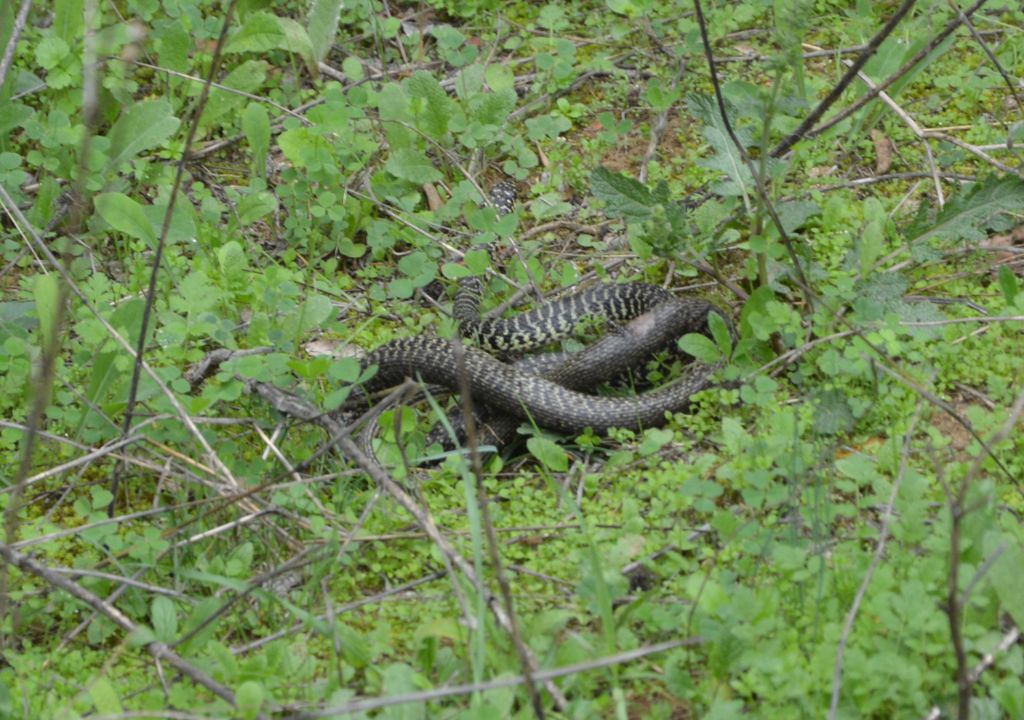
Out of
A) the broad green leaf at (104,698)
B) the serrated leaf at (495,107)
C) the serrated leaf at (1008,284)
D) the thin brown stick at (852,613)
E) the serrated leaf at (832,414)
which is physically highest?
the serrated leaf at (495,107)

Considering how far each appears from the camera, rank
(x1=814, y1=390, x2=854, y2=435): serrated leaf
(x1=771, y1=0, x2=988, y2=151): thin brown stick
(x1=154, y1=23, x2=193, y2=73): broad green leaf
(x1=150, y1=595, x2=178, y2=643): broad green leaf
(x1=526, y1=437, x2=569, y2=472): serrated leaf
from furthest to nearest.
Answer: (x1=154, y1=23, x2=193, y2=73): broad green leaf, (x1=771, y1=0, x2=988, y2=151): thin brown stick, (x1=526, y1=437, x2=569, y2=472): serrated leaf, (x1=814, y1=390, x2=854, y2=435): serrated leaf, (x1=150, y1=595, x2=178, y2=643): broad green leaf

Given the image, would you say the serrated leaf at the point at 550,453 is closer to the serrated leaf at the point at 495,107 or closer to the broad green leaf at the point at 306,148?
the broad green leaf at the point at 306,148

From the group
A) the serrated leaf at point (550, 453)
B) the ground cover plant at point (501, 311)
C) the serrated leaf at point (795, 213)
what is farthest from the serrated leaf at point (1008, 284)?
the serrated leaf at point (550, 453)

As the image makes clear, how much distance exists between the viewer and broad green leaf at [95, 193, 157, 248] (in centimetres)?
600

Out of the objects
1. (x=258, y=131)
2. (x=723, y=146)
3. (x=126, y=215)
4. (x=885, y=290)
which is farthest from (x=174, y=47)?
(x=885, y=290)

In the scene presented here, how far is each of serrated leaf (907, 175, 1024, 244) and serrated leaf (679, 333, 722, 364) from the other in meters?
1.21

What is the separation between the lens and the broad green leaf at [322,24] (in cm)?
794

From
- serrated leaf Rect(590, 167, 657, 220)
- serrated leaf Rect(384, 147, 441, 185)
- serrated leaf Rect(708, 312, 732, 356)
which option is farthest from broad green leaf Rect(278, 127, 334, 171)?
serrated leaf Rect(708, 312, 732, 356)

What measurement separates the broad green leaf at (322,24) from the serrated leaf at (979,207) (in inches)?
168

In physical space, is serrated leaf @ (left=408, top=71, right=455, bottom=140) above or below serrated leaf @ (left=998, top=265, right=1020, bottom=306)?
above

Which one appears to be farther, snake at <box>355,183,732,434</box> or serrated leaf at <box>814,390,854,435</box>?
snake at <box>355,183,732,434</box>

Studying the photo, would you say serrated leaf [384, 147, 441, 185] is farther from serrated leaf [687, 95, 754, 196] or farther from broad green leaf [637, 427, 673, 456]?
broad green leaf [637, 427, 673, 456]

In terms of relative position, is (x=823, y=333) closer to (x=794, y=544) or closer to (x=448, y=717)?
(x=794, y=544)

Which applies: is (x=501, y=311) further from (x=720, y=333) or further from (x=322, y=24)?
(x=322, y=24)
